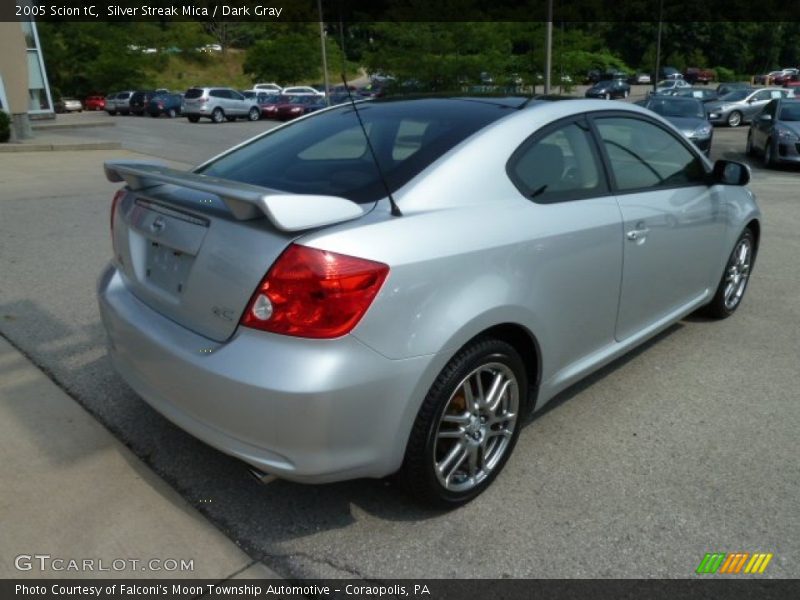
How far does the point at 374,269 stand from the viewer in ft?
7.18

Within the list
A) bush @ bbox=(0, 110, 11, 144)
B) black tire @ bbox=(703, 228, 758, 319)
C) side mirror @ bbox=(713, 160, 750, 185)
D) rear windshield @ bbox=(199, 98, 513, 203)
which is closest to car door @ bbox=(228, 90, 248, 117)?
bush @ bbox=(0, 110, 11, 144)

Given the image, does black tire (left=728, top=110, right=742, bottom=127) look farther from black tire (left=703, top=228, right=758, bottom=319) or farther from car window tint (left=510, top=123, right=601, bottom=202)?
car window tint (left=510, top=123, right=601, bottom=202)

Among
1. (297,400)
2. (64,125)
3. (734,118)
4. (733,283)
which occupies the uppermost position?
(297,400)

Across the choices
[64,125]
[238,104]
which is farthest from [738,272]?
[238,104]

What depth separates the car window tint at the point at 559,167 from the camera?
9.34 feet

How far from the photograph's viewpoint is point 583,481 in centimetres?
285

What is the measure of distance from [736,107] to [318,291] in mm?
28685

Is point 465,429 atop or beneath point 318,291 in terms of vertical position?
beneath

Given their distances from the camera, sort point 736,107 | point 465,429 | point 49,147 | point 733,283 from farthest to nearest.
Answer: point 736,107
point 49,147
point 733,283
point 465,429

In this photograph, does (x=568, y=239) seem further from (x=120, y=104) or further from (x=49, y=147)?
(x=120, y=104)

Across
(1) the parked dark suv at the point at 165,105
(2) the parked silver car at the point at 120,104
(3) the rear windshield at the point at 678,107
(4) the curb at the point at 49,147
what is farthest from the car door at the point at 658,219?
(2) the parked silver car at the point at 120,104

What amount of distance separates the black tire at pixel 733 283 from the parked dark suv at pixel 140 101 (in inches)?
1598

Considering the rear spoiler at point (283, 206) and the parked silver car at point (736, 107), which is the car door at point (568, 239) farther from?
the parked silver car at point (736, 107)
